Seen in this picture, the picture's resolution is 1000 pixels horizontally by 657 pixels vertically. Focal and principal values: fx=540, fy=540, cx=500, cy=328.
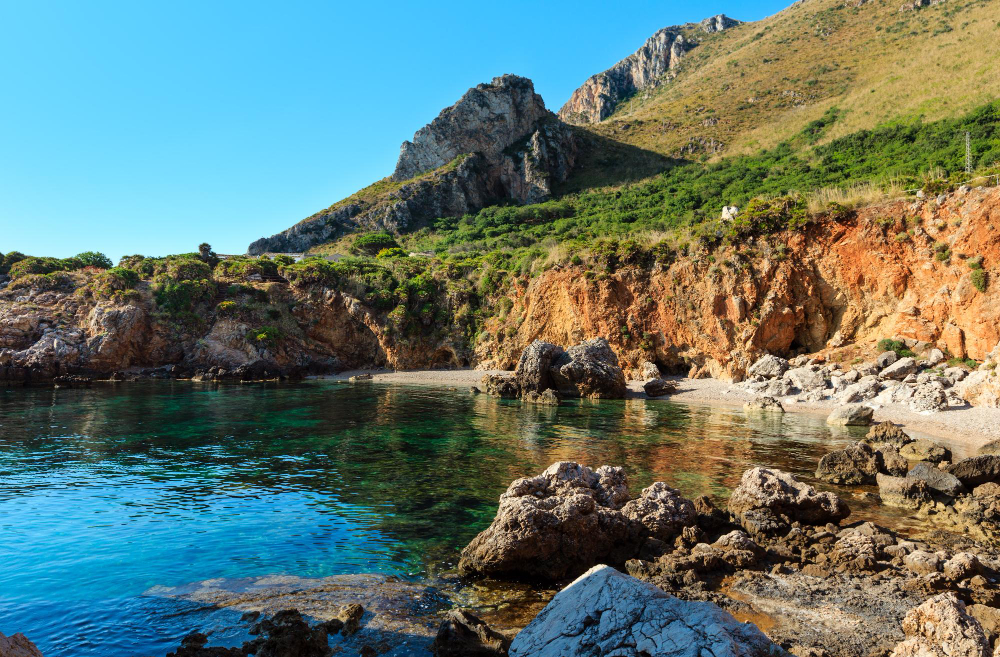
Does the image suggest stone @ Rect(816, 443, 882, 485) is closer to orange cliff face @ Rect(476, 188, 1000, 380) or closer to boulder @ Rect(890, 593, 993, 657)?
boulder @ Rect(890, 593, 993, 657)

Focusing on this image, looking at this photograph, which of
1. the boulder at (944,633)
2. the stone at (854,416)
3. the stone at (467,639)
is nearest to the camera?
the boulder at (944,633)

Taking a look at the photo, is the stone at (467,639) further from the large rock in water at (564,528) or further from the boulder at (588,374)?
the boulder at (588,374)

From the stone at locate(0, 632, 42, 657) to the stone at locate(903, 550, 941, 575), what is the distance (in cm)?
1039

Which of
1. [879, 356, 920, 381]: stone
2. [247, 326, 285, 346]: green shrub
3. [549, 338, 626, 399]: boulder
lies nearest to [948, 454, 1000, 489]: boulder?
[879, 356, 920, 381]: stone

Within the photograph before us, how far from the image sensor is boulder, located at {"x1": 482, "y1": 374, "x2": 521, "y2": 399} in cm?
3241

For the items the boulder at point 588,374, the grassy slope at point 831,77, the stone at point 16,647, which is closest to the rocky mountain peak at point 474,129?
the grassy slope at point 831,77

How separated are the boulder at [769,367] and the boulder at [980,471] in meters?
18.2

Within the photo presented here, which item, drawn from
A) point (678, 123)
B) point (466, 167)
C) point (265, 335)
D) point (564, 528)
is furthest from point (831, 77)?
point (564, 528)

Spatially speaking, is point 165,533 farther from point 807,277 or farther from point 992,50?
point 992,50

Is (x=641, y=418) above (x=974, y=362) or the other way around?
the other way around

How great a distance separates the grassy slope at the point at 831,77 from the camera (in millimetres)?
59625

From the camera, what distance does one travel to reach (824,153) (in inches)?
2235

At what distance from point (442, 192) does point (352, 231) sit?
15.3 meters

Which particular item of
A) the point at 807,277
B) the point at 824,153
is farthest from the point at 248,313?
the point at 824,153
